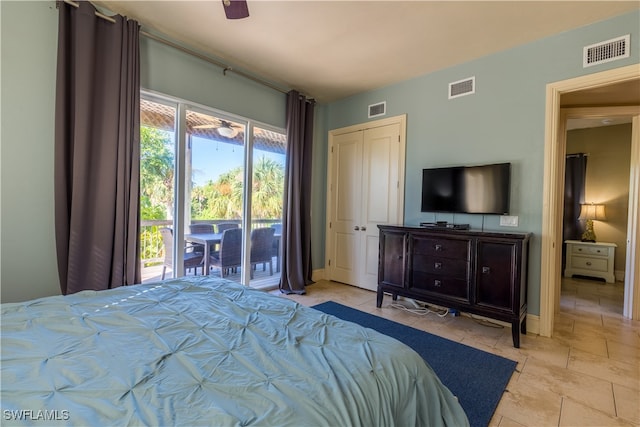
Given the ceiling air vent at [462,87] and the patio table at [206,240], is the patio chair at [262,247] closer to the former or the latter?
the patio table at [206,240]

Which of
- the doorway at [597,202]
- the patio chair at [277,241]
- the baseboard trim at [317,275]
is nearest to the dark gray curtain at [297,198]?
the patio chair at [277,241]

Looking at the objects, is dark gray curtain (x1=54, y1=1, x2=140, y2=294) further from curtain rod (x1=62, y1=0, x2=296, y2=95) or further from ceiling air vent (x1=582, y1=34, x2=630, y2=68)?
ceiling air vent (x1=582, y1=34, x2=630, y2=68)

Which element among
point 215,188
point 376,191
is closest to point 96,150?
point 215,188

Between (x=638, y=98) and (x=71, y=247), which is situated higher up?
(x=638, y=98)

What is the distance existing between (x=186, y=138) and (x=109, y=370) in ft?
8.91

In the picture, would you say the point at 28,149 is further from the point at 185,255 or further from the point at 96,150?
the point at 185,255

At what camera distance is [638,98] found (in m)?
3.11

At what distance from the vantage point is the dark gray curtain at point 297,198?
3.96 meters

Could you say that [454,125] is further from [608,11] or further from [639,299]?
[639,299]

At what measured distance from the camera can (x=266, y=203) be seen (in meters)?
3.97

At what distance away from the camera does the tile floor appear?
5.47 feet

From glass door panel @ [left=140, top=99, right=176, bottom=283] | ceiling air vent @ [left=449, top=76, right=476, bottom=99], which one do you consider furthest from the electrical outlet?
glass door panel @ [left=140, top=99, right=176, bottom=283]

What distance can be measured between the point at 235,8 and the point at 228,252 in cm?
257

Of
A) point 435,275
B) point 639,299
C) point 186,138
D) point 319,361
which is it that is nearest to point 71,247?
point 186,138
